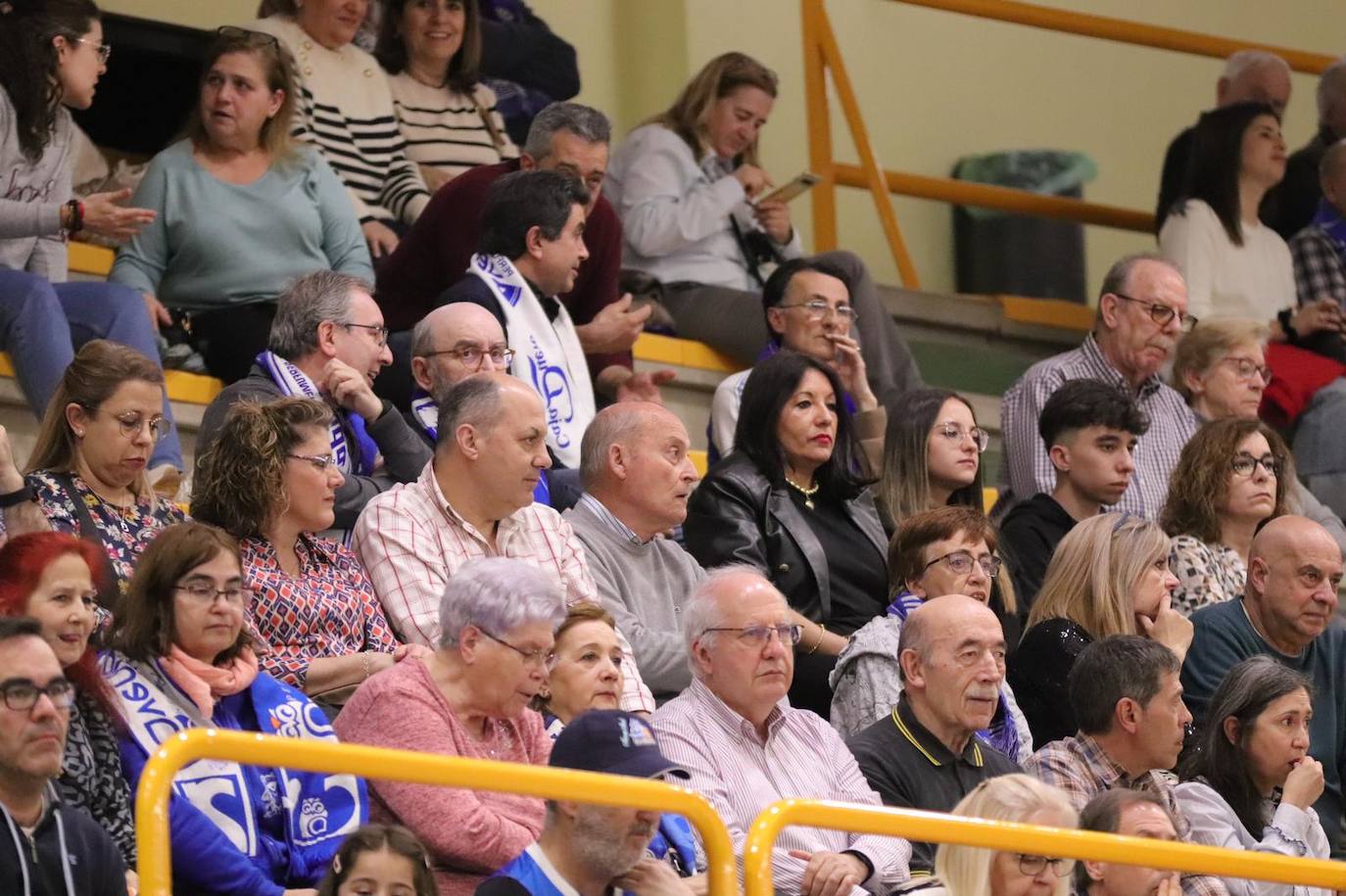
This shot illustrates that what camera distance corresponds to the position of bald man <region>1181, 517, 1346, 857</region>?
5859 mm

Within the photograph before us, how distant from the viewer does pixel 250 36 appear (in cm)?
641

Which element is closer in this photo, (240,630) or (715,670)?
(240,630)

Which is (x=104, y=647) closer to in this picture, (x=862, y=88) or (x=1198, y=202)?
(x=1198, y=202)

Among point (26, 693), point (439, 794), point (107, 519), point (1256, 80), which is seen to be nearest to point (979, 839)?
point (439, 794)

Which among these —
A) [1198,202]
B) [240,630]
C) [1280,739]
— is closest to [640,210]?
[1198,202]

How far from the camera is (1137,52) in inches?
417

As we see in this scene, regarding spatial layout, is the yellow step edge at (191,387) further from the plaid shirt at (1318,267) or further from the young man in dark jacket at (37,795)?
the plaid shirt at (1318,267)

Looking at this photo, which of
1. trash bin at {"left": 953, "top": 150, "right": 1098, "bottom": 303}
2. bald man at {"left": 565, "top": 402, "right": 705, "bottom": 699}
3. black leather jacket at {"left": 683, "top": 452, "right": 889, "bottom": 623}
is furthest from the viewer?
trash bin at {"left": 953, "top": 150, "right": 1098, "bottom": 303}

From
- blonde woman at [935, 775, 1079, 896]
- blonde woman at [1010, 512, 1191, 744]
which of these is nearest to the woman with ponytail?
blonde woman at [1010, 512, 1191, 744]

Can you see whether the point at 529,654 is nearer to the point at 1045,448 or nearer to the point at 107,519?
the point at 107,519

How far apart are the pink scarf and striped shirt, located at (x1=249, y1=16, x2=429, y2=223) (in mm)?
3130

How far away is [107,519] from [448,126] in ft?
10.2

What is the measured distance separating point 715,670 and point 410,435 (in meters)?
1.19

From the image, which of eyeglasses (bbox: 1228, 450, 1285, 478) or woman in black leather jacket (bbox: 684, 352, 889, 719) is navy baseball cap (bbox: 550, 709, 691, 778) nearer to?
woman in black leather jacket (bbox: 684, 352, 889, 719)
